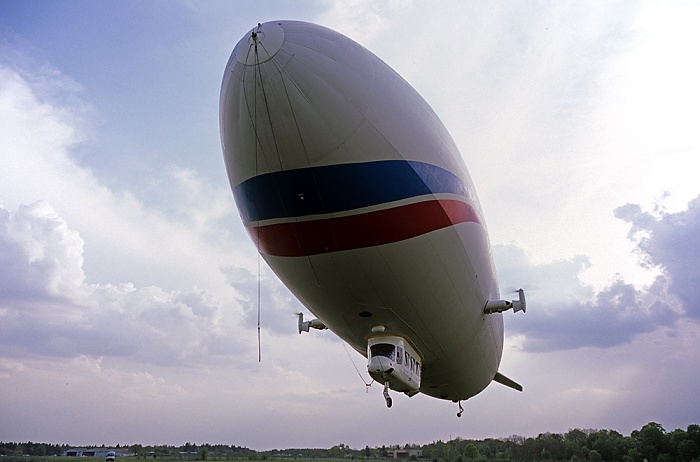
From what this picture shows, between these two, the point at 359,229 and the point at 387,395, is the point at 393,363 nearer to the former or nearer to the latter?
the point at 387,395

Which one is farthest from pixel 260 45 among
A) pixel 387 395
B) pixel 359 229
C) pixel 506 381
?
pixel 506 381

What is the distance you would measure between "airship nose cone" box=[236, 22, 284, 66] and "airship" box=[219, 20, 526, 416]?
2 cm

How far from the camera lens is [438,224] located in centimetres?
984

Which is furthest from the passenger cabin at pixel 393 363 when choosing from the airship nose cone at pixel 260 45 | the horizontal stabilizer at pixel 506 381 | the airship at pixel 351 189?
the horizontal stabilizer at pixel 506 381

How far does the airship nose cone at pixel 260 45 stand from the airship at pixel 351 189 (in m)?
0.02

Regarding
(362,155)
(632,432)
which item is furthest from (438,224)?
(632,432)

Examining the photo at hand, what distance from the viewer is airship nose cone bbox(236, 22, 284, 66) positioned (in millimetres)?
8117

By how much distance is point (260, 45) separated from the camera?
814 centimetres

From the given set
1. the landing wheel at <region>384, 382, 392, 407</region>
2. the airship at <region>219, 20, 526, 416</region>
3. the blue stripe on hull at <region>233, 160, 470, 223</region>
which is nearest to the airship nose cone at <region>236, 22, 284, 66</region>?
the airship at <region>219, 20, 526, 416</region>

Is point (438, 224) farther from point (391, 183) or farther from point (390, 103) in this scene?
point (390, 103)

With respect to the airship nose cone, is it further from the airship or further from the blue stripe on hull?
the blue stripe on hull

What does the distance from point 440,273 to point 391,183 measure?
8.20 feet

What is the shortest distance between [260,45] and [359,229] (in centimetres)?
353

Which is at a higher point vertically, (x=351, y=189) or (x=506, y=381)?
(x=351, y=189)
